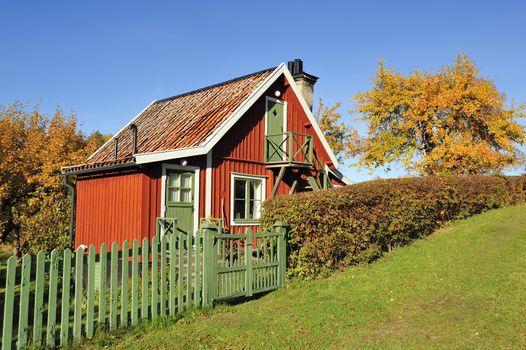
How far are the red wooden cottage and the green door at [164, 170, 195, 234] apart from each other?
0.10 feet

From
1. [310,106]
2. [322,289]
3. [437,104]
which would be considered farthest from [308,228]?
[437,104]

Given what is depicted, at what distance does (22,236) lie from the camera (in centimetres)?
1734

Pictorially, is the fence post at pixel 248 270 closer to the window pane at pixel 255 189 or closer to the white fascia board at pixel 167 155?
the white fascia board at pixel 167 155

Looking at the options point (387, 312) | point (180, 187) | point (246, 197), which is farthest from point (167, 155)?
point (387, 312)

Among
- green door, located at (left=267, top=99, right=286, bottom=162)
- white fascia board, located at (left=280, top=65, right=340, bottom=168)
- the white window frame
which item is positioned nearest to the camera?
the white window frame

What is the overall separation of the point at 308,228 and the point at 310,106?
965 cm

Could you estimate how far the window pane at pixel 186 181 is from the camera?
12.4 metres

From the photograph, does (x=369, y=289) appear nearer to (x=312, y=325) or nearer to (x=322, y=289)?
(x=322, y=289)

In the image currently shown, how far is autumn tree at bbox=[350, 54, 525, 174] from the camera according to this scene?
27469 millimetres

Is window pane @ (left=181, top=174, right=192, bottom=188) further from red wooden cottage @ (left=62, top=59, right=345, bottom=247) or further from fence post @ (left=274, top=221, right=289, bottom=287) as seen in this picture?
fence post @ (left=274, top=221, right=289, bottom=287)

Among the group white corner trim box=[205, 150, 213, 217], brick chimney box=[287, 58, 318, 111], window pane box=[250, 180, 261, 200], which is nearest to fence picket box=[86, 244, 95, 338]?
white corner trim box=[205, 150, 213, 217]

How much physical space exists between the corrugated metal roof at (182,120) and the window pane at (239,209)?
2759 millimetres

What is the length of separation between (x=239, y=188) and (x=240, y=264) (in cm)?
591

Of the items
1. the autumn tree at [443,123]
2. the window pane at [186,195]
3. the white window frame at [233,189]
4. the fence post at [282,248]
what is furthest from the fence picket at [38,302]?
the autumn tree at [443,123]
